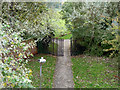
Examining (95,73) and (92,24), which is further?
(92,24)

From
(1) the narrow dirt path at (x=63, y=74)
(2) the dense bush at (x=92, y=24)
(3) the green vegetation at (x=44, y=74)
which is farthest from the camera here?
(2) the dense bush at (x=92, y=24)

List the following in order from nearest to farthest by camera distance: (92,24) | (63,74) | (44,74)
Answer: (44,74) → (63,74) → (92,24)

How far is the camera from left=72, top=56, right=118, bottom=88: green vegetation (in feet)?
18.3

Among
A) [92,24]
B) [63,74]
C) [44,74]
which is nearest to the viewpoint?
[44,74]

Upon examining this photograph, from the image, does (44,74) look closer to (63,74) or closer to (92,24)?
(63,74)

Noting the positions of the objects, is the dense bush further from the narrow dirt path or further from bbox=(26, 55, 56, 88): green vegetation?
bbox=(26, 55, 56, 88): green vegetation

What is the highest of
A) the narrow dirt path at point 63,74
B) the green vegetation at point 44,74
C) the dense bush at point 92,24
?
the dense bush at point 92,24

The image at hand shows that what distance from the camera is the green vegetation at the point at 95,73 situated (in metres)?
5.59

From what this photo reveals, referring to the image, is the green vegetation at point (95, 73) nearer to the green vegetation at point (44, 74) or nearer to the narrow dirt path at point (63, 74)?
the narrow dirt path at point (63, 74)

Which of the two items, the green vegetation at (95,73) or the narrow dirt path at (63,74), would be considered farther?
the narrow dirt path at (63,74)

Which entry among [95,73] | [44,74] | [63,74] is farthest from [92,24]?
[44,74]

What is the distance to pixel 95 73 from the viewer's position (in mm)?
6629

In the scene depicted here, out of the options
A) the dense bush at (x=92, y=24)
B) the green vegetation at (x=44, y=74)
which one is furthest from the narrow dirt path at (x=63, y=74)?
the dense bush at (x=92, y=24)

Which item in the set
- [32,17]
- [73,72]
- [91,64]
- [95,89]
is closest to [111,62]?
[91,64]
